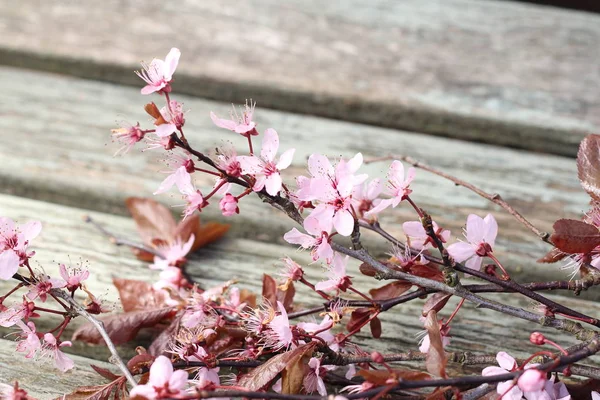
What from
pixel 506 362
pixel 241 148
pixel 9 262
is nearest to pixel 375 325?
pixel 506 362

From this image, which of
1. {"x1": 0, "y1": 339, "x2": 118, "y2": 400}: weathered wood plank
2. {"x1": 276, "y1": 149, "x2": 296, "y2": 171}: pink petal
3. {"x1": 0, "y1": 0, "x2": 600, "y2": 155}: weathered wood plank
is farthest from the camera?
{"x1": 0, "y1": 0, "x2": 600, "y2": 155}: weathered wood plank

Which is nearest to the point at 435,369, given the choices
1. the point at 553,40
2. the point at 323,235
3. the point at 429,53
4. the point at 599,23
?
the point at 323,235

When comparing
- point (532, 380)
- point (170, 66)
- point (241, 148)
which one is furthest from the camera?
point (241, 148)

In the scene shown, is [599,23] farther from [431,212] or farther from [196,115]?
[196,115]

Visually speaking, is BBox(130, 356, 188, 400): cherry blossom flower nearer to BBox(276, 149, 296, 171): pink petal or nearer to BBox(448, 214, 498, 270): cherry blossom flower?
BBox(276, 149, 296, 171): pink petal

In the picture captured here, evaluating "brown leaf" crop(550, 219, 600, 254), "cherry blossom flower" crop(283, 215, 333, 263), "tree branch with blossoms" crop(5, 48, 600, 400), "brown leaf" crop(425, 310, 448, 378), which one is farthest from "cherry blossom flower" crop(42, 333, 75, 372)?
"brown leaf" crop(550, 219, 600, 254)

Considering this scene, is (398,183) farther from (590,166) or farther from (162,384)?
(162,384)
